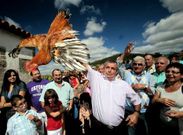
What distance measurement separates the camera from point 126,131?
13.0 ft

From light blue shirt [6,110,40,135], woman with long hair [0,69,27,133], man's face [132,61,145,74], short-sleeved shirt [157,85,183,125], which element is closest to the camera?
short-sleeved shirt [157,85,183,125]

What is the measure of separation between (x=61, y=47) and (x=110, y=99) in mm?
1311

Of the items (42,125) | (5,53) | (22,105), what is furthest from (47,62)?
(5,53)

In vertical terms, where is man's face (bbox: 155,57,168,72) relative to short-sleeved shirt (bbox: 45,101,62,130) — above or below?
above

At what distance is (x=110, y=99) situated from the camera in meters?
3.41

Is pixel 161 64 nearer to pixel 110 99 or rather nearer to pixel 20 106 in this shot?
pixel 110 99

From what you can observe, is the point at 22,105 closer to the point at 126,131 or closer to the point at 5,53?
the point at 126,131

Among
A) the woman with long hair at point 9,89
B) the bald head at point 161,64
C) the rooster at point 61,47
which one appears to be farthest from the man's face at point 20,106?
the bald head at point 161,64

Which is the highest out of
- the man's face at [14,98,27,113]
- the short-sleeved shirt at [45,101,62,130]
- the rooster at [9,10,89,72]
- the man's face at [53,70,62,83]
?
the rooster at [9,10,89,72]

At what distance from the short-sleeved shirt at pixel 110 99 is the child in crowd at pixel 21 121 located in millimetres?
1009

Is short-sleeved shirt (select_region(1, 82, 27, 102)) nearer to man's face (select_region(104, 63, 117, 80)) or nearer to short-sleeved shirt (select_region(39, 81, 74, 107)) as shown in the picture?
short-sleeved shirt (select_region(39, 81, 74, 107))

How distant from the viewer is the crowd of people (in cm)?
342

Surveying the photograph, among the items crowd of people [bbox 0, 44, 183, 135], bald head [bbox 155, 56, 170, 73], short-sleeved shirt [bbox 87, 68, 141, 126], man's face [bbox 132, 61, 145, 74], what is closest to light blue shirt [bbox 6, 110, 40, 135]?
crowd of people [bbox 0, 44, 183, 135]

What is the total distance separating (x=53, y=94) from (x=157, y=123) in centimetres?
202
